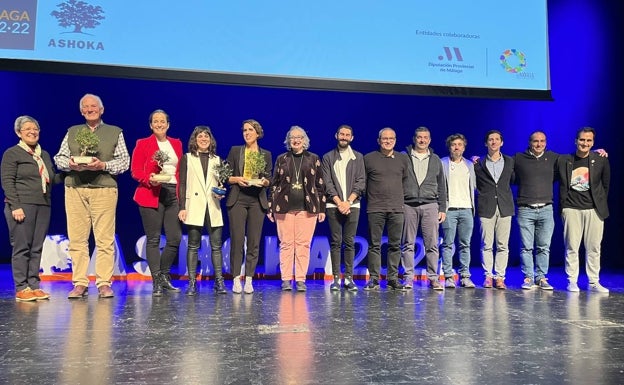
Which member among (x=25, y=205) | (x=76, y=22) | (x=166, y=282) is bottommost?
(x=166, y=282)

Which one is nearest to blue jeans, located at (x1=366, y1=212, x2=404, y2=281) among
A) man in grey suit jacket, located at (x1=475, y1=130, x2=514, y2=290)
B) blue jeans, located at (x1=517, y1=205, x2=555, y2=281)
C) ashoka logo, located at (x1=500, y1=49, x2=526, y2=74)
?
man in grey suit jacket, located at (x1=475, y1=130, x2=514, y2=290)

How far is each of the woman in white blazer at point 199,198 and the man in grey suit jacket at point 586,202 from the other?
121 inches

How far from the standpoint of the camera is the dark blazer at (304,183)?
446 cm

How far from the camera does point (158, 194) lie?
13.8ft

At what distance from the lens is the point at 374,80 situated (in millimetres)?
5473

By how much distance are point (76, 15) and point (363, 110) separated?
10.5 feet

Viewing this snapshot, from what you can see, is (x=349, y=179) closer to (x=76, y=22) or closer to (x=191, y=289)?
(x=191, y=289)

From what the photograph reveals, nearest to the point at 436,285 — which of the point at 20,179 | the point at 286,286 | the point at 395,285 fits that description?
the point at 395,285

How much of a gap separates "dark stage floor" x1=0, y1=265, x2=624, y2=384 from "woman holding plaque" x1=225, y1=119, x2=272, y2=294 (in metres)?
0.34

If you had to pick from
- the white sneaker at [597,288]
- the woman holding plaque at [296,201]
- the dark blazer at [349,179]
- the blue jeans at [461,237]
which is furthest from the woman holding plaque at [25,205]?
the white sneaker at [597,288]

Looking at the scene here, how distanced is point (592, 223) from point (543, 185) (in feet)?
1.73

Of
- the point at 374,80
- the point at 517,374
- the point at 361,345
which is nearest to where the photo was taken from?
the point at 517,374

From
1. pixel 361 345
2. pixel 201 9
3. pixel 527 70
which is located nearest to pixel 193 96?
pixel 201 9

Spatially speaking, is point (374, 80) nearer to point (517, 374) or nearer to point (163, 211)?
point (163, 211)
